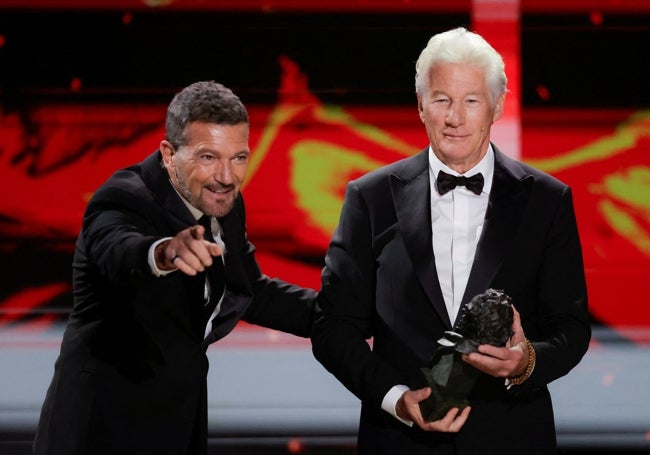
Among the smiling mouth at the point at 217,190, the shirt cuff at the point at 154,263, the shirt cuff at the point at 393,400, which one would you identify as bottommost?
the shirt cuff at the point at 393,400

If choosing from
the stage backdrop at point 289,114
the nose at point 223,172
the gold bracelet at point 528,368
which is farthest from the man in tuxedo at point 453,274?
the stage backdrop at point 289,114

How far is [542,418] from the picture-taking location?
6.26 ft

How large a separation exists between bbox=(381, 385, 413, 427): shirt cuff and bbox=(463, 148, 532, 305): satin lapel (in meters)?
0.23

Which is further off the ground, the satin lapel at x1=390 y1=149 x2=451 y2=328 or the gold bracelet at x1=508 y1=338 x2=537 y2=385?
the satin lapel at x1=390 y1=149 x2=451 y2=328

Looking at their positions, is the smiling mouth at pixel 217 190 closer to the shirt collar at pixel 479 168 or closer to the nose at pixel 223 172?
the nose at pixel 223 172

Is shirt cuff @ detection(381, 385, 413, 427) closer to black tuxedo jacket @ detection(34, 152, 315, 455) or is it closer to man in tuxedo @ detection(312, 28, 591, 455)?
man in tuxedo @ detection(312, 28, 591, 455)

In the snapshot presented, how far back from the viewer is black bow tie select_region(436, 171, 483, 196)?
76.7 inches

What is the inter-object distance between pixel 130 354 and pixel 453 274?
0.78 metres

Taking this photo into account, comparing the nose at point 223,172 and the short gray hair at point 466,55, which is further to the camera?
the nose at point 223,172

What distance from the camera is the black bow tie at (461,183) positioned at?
1948mm

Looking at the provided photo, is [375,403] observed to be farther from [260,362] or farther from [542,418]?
[260,362]

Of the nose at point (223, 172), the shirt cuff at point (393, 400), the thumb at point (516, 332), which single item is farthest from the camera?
the nose at point (223, 172)

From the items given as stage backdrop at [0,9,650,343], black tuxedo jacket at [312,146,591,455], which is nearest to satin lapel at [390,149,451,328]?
black tuxedo jacket at [312,146,591,455]

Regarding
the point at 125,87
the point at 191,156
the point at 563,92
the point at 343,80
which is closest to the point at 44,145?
the point at 125,87
